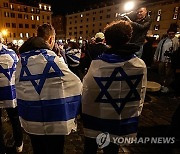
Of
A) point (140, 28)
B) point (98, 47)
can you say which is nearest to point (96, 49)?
point (98, 47)

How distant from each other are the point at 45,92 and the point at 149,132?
10.1 feet

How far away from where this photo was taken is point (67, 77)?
6.70ft

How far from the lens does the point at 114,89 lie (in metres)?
2.04

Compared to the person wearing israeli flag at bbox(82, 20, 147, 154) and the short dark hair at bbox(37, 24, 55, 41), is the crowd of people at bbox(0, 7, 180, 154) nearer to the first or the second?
the person wearing israeli flag at bbox(82, 20, 147, 154)

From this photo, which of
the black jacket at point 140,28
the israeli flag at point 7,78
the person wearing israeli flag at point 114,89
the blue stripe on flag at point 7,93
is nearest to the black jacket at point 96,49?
the black jacket at point 140,28

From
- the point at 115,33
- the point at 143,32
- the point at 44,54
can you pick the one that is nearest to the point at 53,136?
the point at 44,54

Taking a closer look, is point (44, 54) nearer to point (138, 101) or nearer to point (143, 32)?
point (138, 101)

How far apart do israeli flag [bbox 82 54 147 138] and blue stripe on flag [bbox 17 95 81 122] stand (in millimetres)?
191

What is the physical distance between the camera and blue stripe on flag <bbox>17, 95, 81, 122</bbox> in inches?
78.5

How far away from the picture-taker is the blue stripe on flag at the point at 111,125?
2124 millimetres

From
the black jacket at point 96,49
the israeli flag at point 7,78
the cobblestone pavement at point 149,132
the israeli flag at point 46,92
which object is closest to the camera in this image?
the israeli flag at point 46,92

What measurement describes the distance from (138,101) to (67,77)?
90cm

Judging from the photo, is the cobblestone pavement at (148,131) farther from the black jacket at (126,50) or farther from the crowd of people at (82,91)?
the black jacket at (126,50)

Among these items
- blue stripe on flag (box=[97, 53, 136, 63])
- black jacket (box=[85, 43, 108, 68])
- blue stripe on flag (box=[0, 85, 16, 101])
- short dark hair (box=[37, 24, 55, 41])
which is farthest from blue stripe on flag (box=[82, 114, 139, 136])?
black jacket (box=[85, 43, 108, 68])
